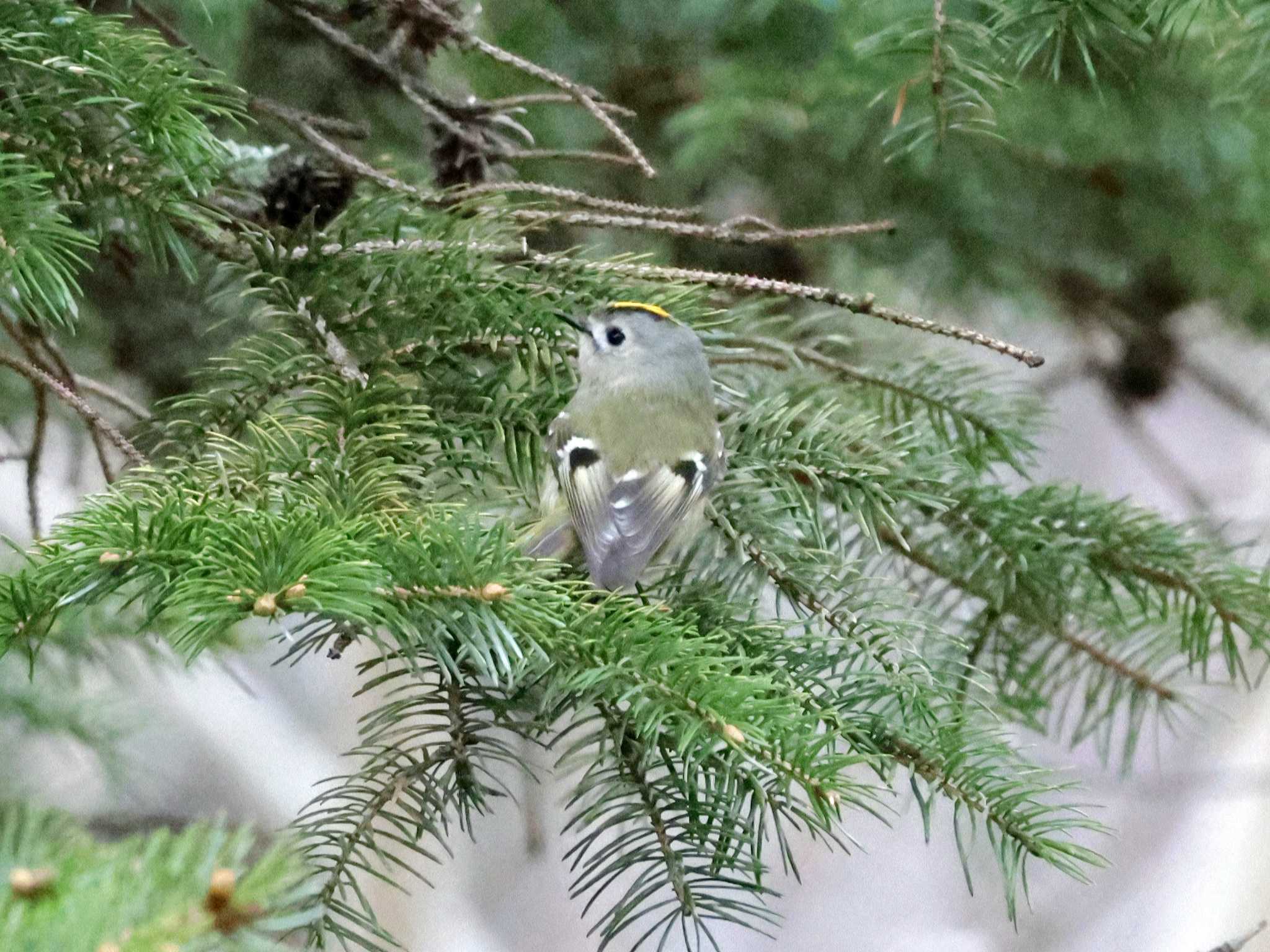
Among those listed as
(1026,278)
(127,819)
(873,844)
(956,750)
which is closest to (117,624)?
(127,819)

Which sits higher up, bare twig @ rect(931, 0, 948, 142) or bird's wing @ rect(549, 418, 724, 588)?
bare twig @ rect(931, 0, 948, 142)

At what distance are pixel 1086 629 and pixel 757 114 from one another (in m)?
0.75

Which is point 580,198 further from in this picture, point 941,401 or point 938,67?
point 941,401

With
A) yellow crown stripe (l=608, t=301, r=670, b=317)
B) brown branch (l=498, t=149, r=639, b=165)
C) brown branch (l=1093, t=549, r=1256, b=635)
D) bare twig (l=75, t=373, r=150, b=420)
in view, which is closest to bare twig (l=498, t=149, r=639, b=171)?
brown branch (l=498, t=149, r=639, b=165)

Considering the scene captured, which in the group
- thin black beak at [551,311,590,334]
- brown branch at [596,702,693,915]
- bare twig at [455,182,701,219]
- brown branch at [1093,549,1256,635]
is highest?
bare twig at [455,182,701,219]

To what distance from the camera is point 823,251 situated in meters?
1.79

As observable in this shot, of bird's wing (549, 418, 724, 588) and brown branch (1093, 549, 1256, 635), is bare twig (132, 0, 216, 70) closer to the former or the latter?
bird's wing (549, 418, 724, 588)

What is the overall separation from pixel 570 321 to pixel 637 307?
7cm

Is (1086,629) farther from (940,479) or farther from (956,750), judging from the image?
(956,750)

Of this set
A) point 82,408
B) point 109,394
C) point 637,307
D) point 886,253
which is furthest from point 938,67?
point 886,253

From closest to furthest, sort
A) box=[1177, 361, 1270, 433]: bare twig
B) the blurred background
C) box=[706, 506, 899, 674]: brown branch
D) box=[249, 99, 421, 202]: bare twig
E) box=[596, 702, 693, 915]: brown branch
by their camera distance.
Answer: box=[596, 702, 693, 915]: brown branch
box=[706, 506, 899, 674]: brown branch
box=[249, 99, 421, 202]: bare twig
the blurred background
box=[1177, 361, 1270, 433]: bare twig

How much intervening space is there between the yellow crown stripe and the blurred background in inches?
6.4

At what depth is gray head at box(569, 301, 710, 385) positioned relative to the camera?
3.25 feet

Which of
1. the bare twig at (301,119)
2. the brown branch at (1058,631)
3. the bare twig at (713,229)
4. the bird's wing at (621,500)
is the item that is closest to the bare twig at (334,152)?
the bare twig at (301,119)
